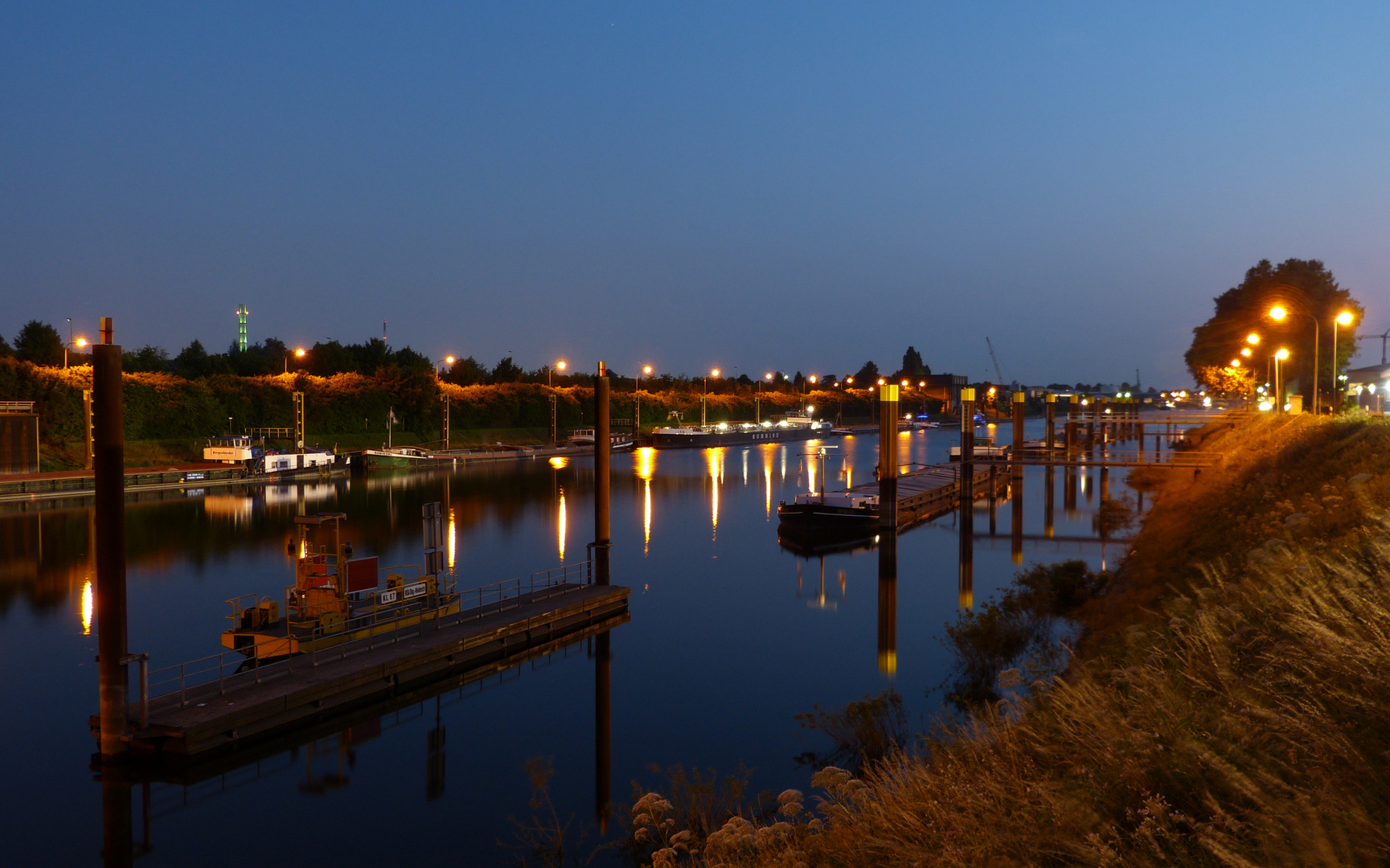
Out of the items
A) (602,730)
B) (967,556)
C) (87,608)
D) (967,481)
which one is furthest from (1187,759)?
(967,481)

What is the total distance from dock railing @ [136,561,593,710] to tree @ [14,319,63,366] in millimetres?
56536

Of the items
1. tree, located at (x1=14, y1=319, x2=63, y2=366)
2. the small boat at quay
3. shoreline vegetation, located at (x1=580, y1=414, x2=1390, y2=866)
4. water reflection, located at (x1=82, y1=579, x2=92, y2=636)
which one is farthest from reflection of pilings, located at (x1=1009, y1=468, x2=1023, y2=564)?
tree, located at (x1=14, y1=319, x2=63, y2=366)

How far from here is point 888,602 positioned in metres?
25.7

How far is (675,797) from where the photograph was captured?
1184 cm

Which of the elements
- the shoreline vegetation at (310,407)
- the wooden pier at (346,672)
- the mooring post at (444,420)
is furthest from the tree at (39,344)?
the wooden pier at (346,672)

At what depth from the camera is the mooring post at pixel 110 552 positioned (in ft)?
39.3

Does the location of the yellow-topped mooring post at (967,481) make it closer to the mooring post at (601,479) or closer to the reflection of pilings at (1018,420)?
the reflection of pilings at (1018,420)

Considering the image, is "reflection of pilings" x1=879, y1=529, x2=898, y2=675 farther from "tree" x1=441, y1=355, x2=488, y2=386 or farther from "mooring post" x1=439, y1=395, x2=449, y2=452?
"tree" x1=441, y1=355, x2=488, y2=386

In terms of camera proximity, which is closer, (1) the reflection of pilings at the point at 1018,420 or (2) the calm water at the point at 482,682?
(2) the calm water at the point at 482,682

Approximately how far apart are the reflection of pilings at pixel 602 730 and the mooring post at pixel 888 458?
49.5ft

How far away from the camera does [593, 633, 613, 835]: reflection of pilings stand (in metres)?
13.3

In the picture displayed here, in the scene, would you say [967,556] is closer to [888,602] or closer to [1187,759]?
[888,602]

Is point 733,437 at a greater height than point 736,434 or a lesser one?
lesser

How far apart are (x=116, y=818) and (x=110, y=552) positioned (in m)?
3.40
